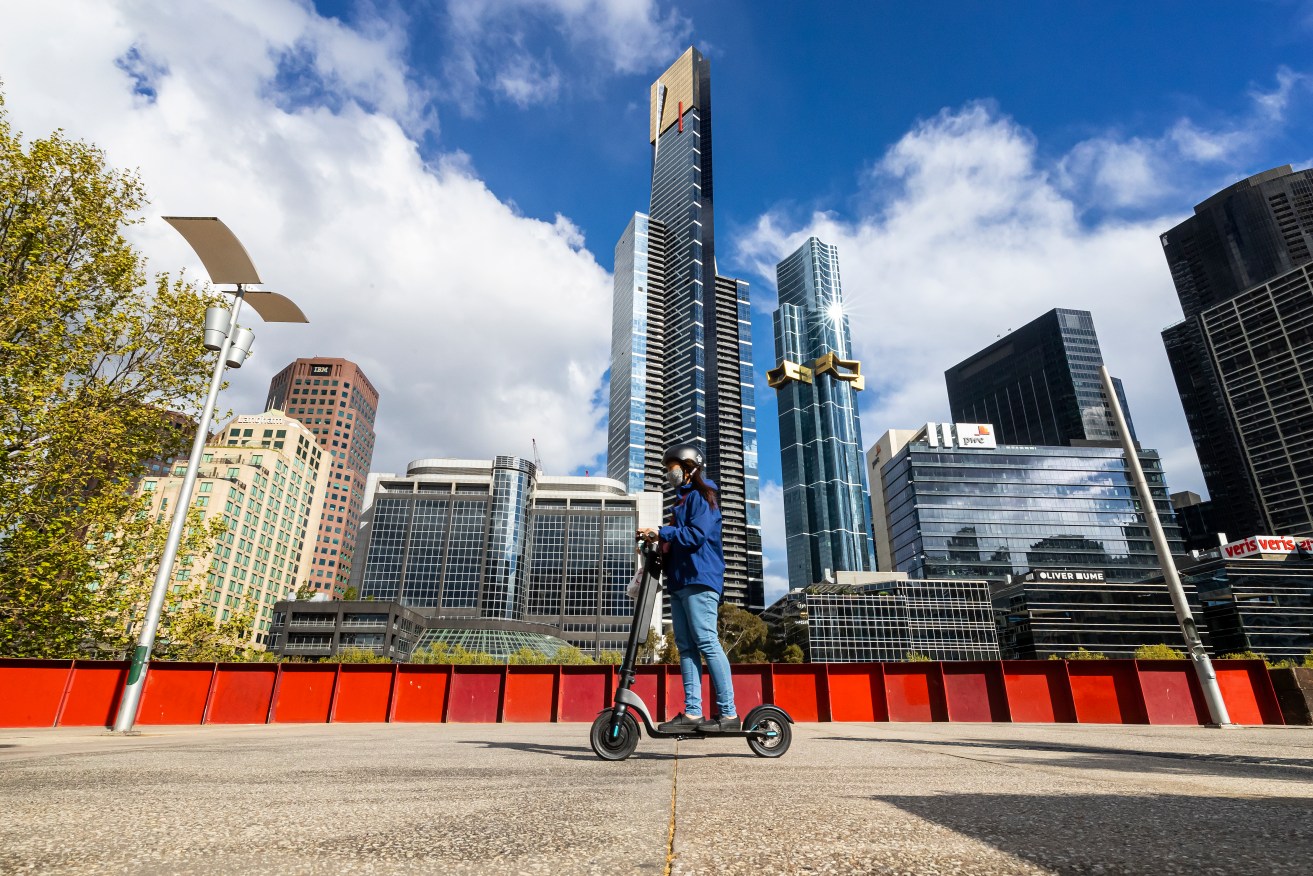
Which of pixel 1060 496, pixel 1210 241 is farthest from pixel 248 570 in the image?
pixel 1210 241

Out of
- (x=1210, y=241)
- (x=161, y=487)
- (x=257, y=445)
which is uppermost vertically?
(x=1210, y=241)

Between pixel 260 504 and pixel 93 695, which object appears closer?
pixel 93 695

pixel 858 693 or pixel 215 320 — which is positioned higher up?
pixel 215 320

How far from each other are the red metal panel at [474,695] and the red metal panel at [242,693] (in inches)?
172

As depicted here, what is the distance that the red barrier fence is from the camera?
14.7m

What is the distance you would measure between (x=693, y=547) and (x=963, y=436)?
15030 cm

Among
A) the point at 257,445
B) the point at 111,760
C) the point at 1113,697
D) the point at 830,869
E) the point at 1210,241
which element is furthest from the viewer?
the point at 1210,241

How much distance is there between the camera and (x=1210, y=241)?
→ 199000mm

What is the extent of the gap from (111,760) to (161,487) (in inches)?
4467

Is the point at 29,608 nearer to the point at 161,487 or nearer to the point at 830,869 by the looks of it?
the point at 830,869

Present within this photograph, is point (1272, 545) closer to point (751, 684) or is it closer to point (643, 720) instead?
point (751, 684)

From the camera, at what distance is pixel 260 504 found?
381 ft

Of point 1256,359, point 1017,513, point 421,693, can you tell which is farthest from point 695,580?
point 1256,359

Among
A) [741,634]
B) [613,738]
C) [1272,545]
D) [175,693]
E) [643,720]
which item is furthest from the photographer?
[1272,545]
